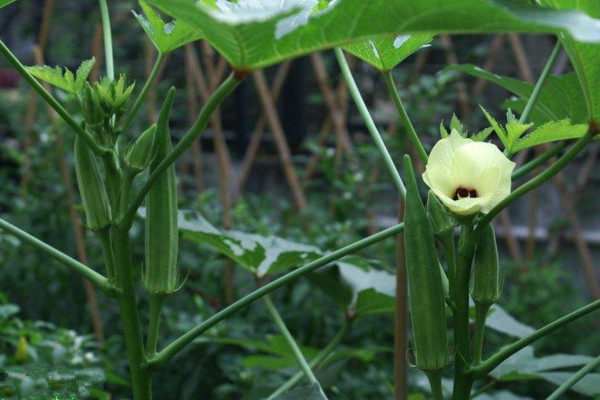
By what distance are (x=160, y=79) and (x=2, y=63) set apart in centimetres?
223

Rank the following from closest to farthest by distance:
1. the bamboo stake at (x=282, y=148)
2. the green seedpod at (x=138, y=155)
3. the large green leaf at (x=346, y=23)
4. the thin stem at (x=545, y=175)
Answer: the large green leaf at (x=346, y=23) → the thin stem at (x=545, y=175) → the green seedpod at (x=138, y=155) → the bamboo stake at (x=282, y=148)

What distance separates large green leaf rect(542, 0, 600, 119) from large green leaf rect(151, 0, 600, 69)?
8 cm

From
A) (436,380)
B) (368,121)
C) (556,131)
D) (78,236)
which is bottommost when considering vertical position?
(436,380)

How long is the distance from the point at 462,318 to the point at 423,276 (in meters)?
0.04

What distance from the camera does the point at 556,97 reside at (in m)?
0.74

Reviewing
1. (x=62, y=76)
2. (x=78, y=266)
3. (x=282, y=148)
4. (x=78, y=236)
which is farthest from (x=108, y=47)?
(x=282, y=148)

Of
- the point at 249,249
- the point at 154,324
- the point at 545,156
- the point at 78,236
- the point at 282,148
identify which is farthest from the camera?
the point at 282,148

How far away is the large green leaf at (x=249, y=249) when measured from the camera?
3.07 ft

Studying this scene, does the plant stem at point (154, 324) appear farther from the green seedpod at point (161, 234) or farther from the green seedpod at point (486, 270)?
the green seedpod at point (486, 270)

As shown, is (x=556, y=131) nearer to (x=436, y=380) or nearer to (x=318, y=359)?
(x=436, y=380)

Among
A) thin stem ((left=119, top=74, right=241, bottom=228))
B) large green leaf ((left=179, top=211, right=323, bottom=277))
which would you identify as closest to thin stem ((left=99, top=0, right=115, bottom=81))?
thin stem ((left=119, top=74, right=241, bottom=228))

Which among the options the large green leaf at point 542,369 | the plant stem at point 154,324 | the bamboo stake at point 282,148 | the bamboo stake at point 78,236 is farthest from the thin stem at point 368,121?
the bamboo stake at point 282,148

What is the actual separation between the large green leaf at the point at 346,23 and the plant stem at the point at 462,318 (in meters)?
0.19

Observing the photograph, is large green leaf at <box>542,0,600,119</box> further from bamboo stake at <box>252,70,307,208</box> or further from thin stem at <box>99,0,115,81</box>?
bamboo stake at <box>252,70,307,208</box>
